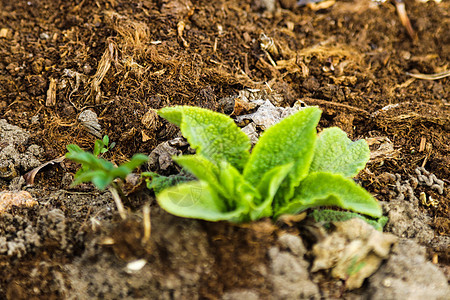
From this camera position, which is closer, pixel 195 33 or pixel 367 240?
pixel 367 240

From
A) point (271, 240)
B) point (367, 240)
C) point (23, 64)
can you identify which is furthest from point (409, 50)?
point (23, 64)

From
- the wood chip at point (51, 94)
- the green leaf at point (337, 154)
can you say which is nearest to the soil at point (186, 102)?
the wood chip at point (51, 94)

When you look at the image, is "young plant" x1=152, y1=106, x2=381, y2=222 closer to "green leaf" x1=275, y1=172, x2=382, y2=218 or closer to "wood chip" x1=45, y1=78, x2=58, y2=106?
"green leaf" x1=275, y1=172, x2=382, y2=218

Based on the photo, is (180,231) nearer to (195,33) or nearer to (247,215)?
(247,215)

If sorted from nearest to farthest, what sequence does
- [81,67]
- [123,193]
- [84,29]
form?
1. [123,193]
2. [81,67]
3. [84,29]

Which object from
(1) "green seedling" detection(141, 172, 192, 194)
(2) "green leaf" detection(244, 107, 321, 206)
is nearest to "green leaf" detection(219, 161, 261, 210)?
(2) "green leaf" detection(244, 107, 321, 206)

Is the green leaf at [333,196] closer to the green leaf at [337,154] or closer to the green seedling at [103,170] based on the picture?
the green leaf at [337,154]

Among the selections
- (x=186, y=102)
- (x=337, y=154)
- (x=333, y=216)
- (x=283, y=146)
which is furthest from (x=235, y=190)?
→ (x=186, y=102)
